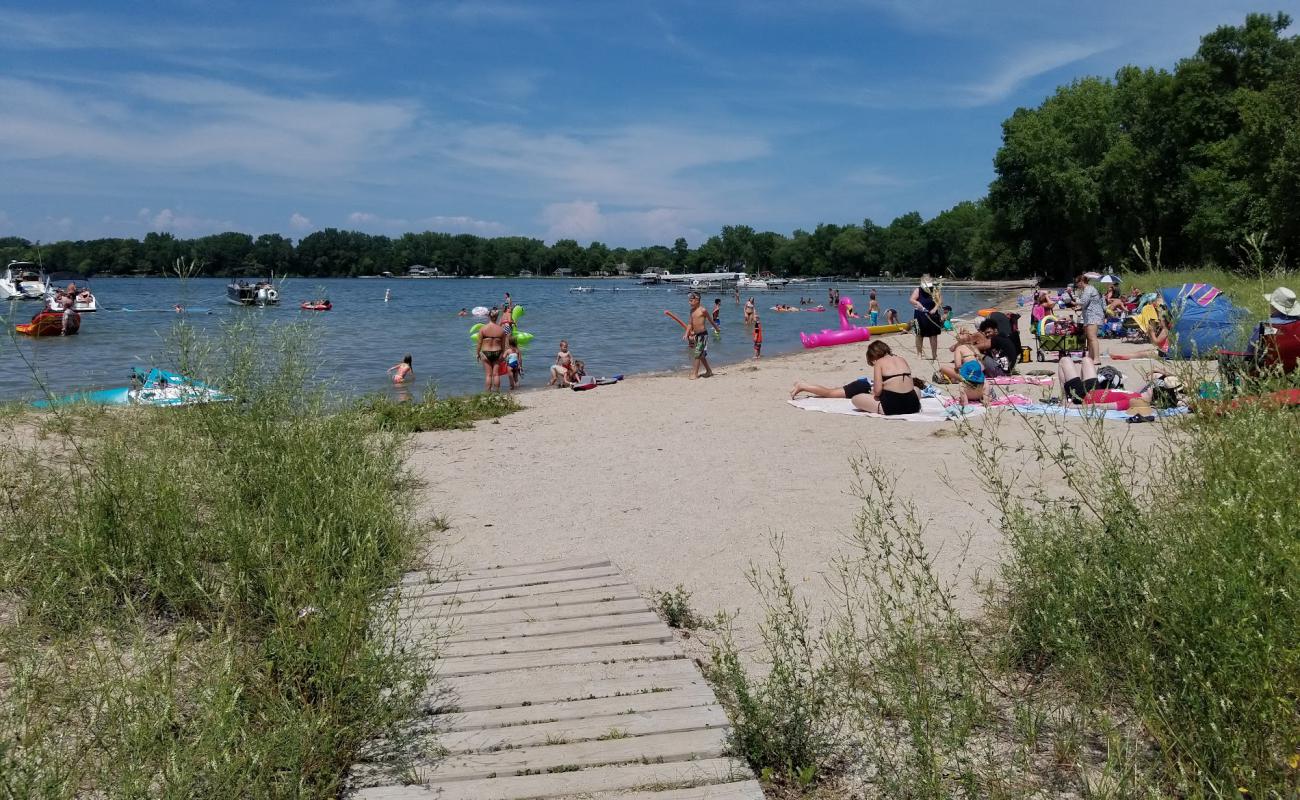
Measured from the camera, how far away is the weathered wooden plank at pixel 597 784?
8.68ft

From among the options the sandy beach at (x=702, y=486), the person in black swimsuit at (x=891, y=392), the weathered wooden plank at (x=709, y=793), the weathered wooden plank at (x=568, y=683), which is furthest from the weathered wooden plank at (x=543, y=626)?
the person in black swimsuit at (x=891, y=392)

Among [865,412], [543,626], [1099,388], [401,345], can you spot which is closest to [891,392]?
[865,412]

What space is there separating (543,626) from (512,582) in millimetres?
722

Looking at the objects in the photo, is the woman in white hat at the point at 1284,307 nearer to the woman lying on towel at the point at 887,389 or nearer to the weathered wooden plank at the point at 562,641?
the woman lying on towel at the point at 887,389

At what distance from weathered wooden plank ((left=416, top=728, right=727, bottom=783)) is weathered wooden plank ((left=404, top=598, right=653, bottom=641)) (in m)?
1.10

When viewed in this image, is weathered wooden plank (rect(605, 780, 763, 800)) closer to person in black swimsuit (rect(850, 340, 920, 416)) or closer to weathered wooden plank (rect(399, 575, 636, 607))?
weathered wooden plank (rect(399, 575, 636, 607))

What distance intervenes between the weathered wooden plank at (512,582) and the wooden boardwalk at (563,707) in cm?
3

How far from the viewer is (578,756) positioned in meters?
2.86

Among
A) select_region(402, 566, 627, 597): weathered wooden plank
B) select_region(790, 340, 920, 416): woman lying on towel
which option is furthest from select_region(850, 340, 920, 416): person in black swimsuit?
select_region(402, 566, 627, 597): weathered wooden plank

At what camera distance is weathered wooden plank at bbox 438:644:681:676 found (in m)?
3.58


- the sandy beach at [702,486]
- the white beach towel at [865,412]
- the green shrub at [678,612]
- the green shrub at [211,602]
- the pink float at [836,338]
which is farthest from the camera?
the pink float at [836,338]

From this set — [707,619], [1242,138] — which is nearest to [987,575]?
[707,619]

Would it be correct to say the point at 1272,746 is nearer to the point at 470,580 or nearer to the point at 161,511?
the point at 470,580

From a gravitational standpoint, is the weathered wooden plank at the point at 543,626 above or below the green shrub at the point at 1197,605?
below
